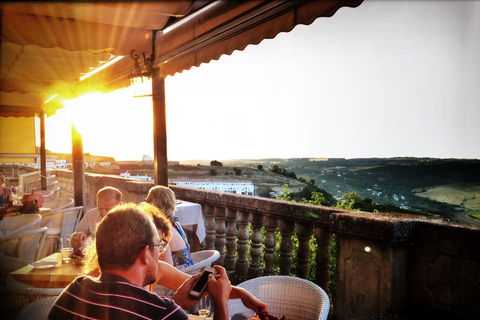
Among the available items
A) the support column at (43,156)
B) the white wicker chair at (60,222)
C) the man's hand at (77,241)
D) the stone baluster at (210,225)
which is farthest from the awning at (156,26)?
the support column at (43,156)

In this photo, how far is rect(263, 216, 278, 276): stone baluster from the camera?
4.03 meters

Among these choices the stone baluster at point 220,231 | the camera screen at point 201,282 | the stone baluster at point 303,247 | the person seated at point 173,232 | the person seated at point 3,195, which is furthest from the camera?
Answer: the person seated at point 3,195

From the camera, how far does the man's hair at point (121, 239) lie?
140 cm

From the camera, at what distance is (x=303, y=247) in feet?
12.1

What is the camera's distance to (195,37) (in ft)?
10.1

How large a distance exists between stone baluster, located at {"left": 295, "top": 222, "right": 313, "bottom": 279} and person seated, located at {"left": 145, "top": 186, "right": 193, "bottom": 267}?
1.16 metres

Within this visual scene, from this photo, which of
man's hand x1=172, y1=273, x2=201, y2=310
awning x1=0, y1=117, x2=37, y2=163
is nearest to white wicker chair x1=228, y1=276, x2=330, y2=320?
man's hand x1=172, y1=273, x2=201, y2=310

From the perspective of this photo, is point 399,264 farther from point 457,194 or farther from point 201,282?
point 457,194

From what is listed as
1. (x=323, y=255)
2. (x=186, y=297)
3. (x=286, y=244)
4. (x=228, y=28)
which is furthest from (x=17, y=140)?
(x=186, y=297)

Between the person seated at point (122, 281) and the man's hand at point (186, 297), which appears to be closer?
the person seated at point (122, 281)

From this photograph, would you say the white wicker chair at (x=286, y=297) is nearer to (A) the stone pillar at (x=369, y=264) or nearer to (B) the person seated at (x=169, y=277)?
(B) the person seated at (x=169, y=277)

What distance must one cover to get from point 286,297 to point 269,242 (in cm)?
163

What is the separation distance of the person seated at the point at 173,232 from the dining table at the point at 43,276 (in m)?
0.77

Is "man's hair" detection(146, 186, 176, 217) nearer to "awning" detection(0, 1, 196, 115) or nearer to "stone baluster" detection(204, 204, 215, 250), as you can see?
"awning" detection(0, 1, 196, 115)
